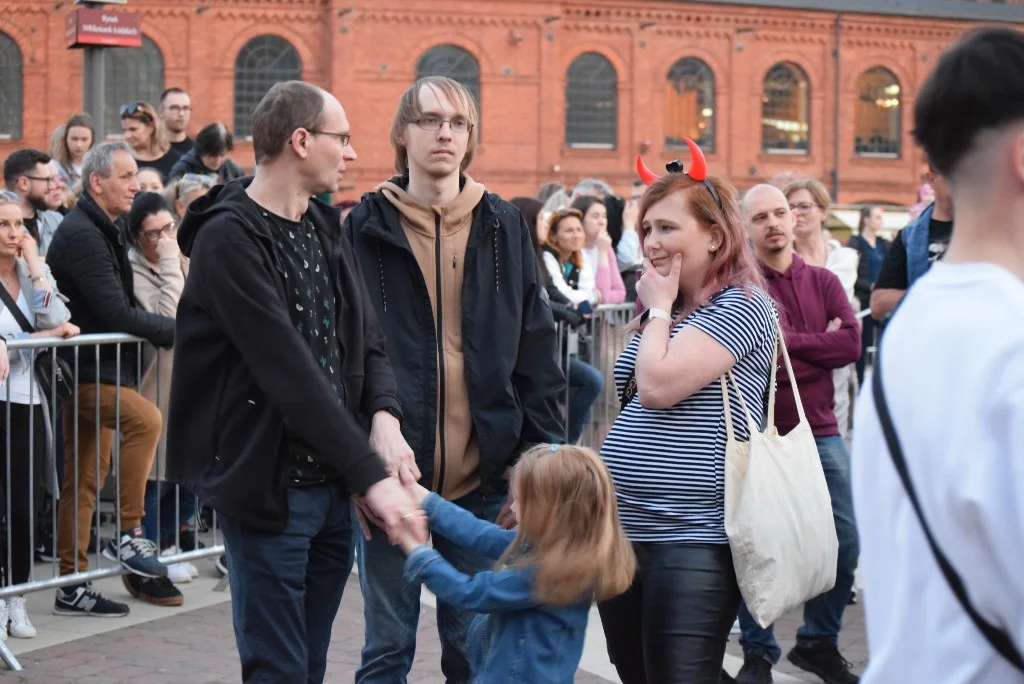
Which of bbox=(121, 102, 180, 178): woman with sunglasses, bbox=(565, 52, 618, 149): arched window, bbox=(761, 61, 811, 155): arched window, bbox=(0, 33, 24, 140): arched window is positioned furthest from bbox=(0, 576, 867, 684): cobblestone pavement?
bbox=(761, 61, 811, 155): arched window

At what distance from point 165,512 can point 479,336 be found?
15.4 feet

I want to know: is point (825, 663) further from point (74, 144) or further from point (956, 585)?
point (74, 144)

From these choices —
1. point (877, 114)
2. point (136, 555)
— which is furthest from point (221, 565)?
point (877, 114)

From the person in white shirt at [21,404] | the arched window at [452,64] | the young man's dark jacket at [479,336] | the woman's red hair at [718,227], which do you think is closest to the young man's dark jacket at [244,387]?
the young man's dark jacket at [479,336]

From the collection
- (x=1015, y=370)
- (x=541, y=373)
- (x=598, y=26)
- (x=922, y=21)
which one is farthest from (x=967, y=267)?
(x=922, y=21)

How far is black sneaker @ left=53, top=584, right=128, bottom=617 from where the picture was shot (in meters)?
6.96

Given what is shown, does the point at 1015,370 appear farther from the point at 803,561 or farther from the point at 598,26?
the point at 598,26

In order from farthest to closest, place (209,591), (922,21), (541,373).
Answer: (922,21) → (209,591) → (541,373)

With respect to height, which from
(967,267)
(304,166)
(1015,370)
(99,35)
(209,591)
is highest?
(99,35)

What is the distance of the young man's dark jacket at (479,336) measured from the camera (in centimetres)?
416

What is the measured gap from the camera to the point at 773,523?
12.4ft

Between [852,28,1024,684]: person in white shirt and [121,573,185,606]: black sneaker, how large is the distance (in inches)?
231

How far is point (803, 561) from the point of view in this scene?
3836mm

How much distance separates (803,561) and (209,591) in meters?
4.56
